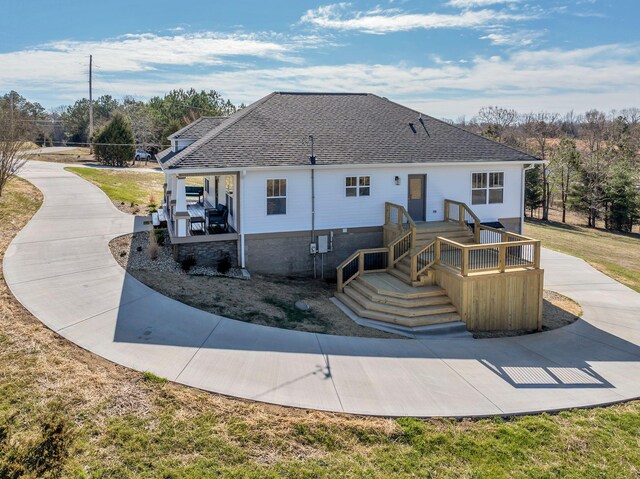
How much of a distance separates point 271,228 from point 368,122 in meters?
6.47

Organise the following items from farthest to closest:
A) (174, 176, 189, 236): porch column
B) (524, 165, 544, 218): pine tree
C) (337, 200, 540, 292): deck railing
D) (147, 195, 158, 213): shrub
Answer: (524, 165, 544, 218): pine tree → (147, 195, 158, 213): shrub → (174, 176, 189, 236): porch column → (337, 200, 540, 292): deck railing

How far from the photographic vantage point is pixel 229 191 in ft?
56.4

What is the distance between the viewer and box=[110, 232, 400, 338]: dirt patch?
37.4 feet

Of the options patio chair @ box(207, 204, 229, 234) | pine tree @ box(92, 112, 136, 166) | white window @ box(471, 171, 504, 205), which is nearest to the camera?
patio chair @ box(207, 204, 229, 234)

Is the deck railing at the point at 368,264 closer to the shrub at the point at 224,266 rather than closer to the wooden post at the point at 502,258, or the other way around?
the shrub at the point at 224,266

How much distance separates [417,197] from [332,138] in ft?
12.1

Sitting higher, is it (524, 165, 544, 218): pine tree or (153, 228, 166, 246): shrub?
(524, 165, 544, 218): pine tree

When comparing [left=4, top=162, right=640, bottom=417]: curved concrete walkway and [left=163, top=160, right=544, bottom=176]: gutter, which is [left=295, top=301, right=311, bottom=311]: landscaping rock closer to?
[left=4, top=162, right=640, bottom=417]: curved concrete walkway

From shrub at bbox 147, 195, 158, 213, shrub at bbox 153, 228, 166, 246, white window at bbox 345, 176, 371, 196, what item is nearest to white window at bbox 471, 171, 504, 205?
white window at bbox 345, 176, 371, 196

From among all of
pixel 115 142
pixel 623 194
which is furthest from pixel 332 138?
pixel 115 142

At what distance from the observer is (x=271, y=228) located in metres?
15.5

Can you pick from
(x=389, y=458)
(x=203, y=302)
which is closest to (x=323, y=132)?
(x=203, y=302)

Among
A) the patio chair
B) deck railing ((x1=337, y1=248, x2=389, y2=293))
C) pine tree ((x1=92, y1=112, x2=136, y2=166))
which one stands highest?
pine tree ((x1=92, y1=112, x2=136, y2=166))

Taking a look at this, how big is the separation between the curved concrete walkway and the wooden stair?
3.66 feet
